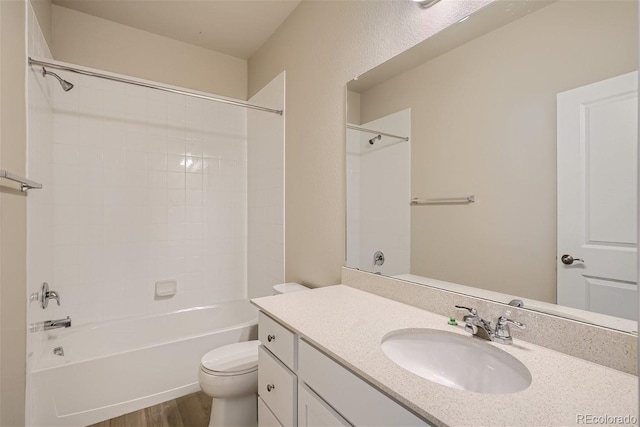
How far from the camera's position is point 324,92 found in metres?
1.82

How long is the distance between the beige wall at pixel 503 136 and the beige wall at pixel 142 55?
2110 millimetres

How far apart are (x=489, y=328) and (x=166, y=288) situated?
8.13ft

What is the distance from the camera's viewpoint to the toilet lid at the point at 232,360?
1592mm

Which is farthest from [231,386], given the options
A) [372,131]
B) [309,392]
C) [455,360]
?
[372,131]

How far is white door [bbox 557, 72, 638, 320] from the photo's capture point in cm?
74

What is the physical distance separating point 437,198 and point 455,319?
0.48m

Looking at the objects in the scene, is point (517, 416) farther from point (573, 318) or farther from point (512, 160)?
point (512, 160)

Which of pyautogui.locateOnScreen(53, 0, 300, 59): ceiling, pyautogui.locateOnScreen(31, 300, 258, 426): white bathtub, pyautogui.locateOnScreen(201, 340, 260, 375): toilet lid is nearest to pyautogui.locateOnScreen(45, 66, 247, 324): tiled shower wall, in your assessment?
pyautogui.locateOnScreen(31, 300, 258, 426): white bathtub

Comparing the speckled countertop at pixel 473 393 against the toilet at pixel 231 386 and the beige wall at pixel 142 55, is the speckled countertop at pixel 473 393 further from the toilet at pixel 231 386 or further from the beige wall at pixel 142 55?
the beige wall at pixel 142 55

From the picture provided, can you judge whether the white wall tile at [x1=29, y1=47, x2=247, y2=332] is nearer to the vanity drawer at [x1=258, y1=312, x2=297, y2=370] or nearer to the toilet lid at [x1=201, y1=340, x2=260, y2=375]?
the toilet lid at [x1=201, y1=340, x2=260, y2=375]

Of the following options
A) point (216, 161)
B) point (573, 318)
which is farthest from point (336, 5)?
point (573, 318)

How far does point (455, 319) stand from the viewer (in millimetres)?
1078

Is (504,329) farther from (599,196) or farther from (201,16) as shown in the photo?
(201,16)

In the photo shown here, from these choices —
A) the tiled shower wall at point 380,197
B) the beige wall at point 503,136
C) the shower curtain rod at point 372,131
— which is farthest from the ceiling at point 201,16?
the beige wall at point 503,136
